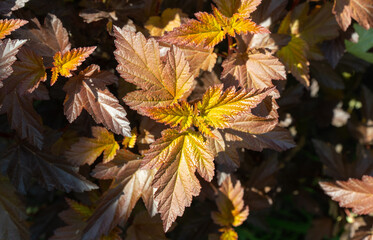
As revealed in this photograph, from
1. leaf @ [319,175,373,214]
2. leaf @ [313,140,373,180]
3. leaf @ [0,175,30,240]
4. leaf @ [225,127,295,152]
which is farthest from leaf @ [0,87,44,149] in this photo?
leaf @ [313,140,373,180]

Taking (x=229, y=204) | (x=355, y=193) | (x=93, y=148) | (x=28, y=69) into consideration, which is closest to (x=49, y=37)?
(x=28, y=69)

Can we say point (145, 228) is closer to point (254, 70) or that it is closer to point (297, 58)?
point (254, 70)

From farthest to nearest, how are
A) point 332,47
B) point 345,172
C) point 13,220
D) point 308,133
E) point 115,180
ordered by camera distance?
1. point 308,133
2. point 345,172
3. point 332,47
4. point 13,220
5. point 115,180

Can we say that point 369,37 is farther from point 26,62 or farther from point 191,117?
point 26,62

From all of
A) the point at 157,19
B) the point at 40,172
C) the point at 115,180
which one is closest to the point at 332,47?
the point at 157,19

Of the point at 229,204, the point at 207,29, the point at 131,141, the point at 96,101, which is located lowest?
the point at 229,204

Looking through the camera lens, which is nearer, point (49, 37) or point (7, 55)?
point (7, 55)
